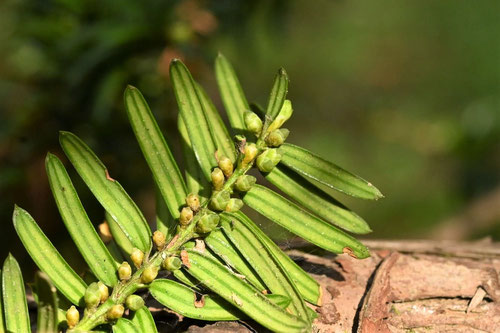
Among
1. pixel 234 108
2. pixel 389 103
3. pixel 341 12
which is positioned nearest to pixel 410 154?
pixel 389 103

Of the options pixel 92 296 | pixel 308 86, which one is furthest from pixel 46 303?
pixel 308 86

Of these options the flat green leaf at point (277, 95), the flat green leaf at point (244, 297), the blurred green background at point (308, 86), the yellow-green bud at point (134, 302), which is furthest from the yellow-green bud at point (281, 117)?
the blurred green background at point (308, 86)

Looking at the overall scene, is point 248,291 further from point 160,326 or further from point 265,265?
point 160,326

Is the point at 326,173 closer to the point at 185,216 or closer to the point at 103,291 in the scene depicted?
the point at 185,216

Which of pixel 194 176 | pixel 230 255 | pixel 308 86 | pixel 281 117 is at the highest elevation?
pixel 308 86

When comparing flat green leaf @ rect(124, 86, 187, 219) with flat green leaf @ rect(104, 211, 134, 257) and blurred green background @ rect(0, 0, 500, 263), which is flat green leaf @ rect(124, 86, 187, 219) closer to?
flat green leaf @ rect(104, 211, 134, 257)

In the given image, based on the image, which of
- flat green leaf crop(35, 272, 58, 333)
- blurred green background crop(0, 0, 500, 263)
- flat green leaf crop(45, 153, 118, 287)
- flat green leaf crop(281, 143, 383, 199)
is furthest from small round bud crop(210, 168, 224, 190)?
blurred green background crop(0, 0, 500, 263)
